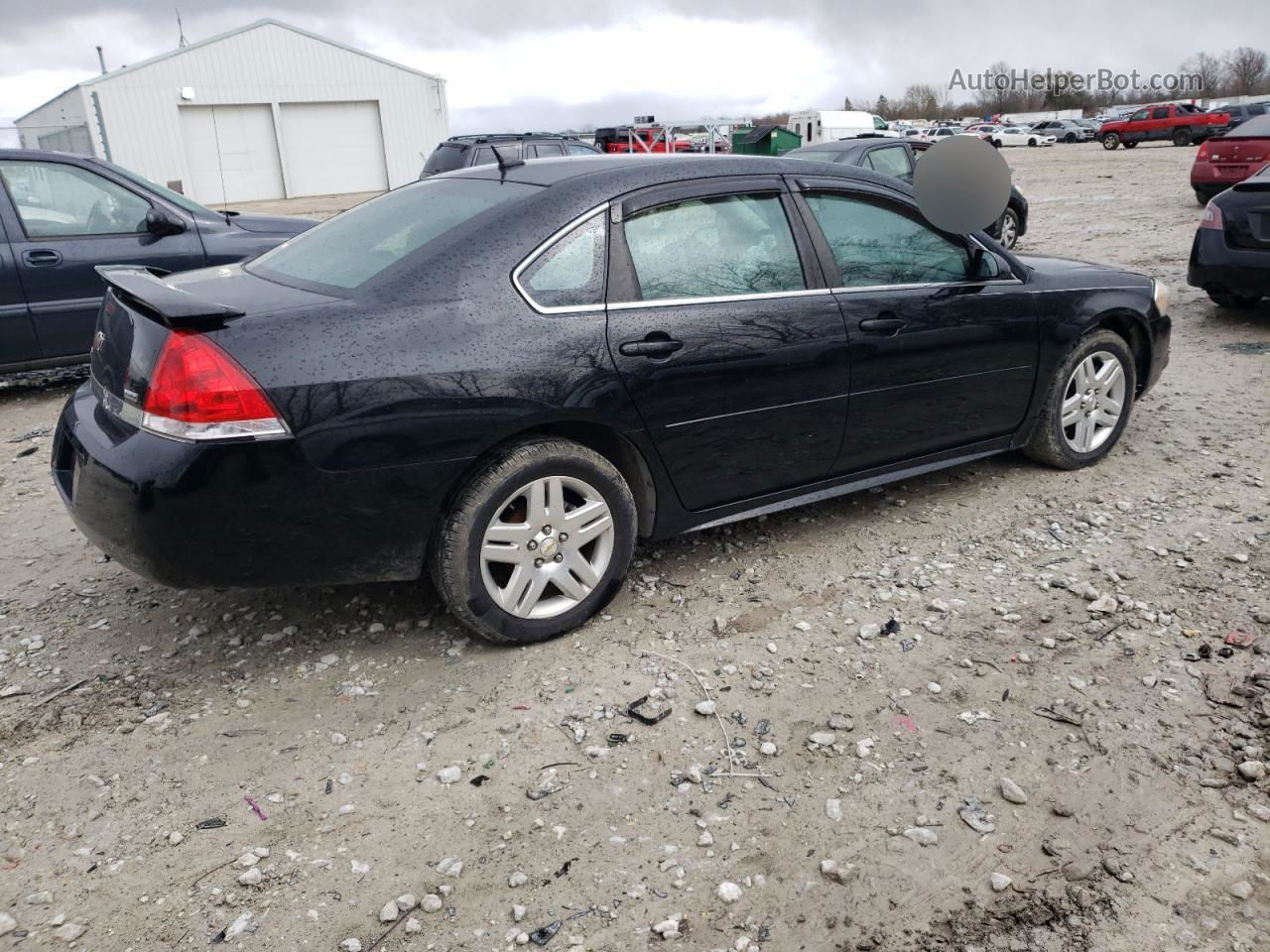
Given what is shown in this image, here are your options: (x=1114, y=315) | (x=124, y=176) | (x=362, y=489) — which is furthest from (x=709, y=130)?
(x=362, y=489)

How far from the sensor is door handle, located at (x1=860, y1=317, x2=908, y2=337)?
12.8ft

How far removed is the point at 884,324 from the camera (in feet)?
12.9

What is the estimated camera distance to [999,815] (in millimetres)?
2592

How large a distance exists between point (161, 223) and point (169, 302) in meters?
4.38

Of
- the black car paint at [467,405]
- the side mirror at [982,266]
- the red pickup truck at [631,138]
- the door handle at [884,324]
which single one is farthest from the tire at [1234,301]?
the red pickup truck at [631,138]

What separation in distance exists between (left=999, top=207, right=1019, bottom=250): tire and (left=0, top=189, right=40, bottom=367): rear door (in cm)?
1009

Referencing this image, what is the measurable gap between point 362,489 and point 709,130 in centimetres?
2510

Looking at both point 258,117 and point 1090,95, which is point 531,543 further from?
point 1090,95

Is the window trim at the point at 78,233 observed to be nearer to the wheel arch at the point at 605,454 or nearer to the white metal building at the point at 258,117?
the wheel arch at the point at 605,454

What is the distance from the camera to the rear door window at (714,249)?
11.4 feet

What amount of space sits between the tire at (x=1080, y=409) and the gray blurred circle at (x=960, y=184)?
0.94 meters

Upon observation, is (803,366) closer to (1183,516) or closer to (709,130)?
(1183,516)

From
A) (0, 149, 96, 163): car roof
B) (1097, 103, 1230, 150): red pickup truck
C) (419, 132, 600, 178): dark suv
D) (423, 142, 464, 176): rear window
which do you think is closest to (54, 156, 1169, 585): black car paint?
(0, 149, 96, 163): car roof

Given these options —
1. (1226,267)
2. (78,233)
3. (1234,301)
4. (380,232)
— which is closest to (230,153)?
(78,233)
